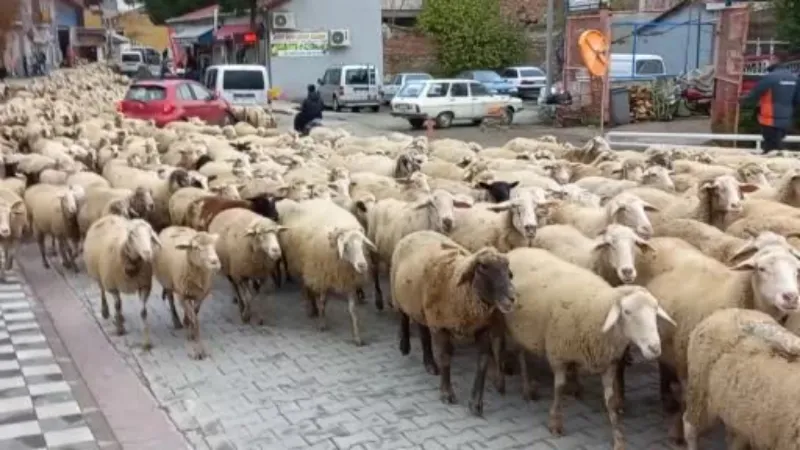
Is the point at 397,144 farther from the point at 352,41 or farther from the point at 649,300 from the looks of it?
the point at 352,41

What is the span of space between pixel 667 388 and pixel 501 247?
1.94m

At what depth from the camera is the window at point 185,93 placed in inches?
840

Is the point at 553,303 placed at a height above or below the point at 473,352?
above

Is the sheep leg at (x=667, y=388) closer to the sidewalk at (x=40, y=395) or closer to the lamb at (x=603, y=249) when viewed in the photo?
the lamb at (x=603, y=249)

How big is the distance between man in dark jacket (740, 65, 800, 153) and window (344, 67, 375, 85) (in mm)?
24379

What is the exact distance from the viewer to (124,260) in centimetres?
828

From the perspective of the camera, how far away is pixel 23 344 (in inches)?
330

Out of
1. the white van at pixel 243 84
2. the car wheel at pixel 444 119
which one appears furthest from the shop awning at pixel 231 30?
the car wheel at pixel 444 119

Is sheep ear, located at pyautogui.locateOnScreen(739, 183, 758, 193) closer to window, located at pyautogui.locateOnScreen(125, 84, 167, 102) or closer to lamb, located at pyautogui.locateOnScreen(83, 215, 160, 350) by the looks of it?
lamb, located at pyautogui.locateOnScreen(83, 215, 160, 350)

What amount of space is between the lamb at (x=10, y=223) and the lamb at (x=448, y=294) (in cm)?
559

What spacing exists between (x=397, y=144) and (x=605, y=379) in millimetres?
9849

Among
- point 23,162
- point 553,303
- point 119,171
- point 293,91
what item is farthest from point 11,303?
point 293,91

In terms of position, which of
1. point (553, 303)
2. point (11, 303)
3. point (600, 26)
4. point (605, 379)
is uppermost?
point (600, 26)

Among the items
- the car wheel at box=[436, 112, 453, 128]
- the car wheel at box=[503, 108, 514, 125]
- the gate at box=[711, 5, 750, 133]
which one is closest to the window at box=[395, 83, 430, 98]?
the car wheel at box=[436, 112, 453, 128]
